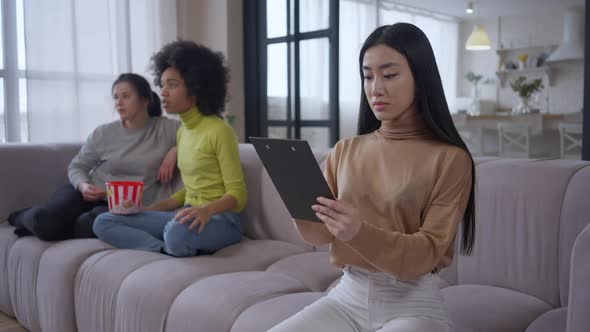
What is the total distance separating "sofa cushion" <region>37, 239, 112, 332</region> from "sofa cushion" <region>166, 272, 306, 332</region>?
22.3 inches

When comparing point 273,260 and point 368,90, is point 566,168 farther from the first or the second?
point 273,260

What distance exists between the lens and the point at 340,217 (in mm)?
945

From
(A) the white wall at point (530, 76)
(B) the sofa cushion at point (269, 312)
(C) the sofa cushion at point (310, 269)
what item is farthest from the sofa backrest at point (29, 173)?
(A) the white wall at point (530, 76)

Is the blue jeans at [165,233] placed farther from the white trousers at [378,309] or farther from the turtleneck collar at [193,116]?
the white trousers at [378,309]

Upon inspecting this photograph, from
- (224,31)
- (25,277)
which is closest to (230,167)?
(25,277)

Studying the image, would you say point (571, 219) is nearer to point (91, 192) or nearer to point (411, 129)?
point (411, 129)

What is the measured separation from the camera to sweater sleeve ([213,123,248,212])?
2008 millimetres

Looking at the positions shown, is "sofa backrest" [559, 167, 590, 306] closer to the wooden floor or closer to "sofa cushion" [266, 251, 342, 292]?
"sofa cushion" [266, 251, 342, 292]

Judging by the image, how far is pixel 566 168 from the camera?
1520 millimetres

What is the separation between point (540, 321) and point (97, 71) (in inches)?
130

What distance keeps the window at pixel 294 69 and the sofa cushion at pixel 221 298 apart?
252cm

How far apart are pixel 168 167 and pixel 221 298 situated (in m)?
1.08

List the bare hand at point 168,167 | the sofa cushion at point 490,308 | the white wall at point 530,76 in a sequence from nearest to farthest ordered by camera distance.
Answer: the sofa cushion at point 490,308
the bare hand at point 168,167
the white wall at point 530,76

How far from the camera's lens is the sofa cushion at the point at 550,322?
1.24 meters
